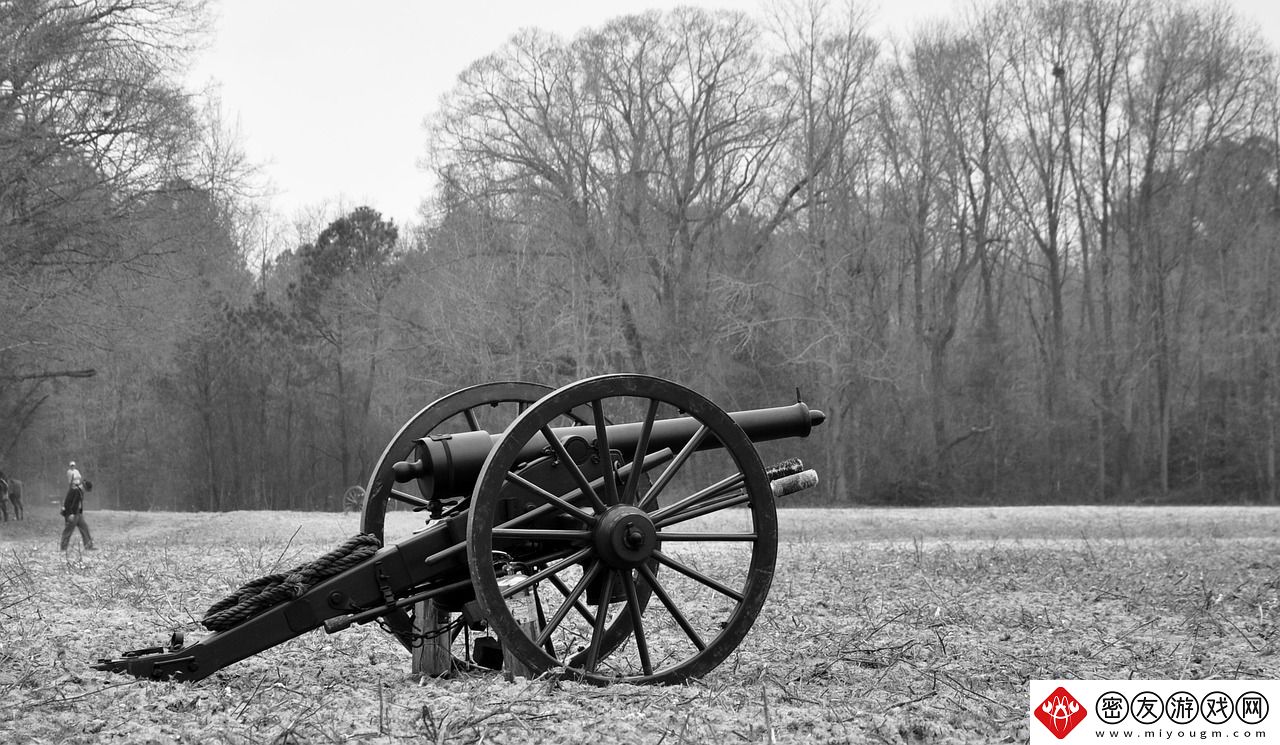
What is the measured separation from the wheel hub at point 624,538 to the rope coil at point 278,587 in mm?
1027

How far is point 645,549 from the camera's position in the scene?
5.57m

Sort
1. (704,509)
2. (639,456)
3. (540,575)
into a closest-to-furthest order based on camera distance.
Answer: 1. (540,575)
2. (639,456)
3. (704,509)

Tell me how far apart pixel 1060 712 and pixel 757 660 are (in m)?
1.95

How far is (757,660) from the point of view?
21.7 feet

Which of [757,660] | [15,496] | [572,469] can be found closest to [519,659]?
[572,469]

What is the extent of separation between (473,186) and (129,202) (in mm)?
10894

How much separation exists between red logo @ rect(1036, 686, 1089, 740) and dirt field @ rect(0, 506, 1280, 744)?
0.09 metres

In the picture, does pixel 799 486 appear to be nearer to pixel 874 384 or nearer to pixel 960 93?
pixel 874 384

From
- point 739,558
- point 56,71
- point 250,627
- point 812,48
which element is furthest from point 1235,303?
point 250,627

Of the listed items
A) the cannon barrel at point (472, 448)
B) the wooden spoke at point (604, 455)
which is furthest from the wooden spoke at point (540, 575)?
the cannon barrel at point (472, 448)

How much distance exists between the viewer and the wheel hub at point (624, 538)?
5.54 metres

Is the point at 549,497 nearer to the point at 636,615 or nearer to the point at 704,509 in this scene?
the point at 636,615

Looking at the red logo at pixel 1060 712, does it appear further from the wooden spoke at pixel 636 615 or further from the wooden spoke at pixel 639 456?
the wooden spoke at pixel 639 456

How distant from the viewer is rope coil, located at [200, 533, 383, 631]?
5.34 m
